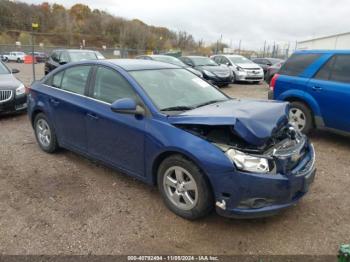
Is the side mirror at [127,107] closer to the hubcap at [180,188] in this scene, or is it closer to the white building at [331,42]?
the hubcap at [180,188]

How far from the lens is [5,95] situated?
753 centimetres

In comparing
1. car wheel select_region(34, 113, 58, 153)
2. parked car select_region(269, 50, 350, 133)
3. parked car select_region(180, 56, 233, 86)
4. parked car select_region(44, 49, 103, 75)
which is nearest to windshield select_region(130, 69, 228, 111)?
parked car select_region(269, 50, 350, 133)

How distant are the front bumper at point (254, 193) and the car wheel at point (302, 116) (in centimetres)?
317

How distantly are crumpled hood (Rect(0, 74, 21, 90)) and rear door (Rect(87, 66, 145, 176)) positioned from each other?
14.3 feet

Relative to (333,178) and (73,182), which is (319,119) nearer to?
→ (333,178)

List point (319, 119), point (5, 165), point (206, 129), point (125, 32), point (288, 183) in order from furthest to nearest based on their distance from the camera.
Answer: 1. point (125, 32)
2. point (319, 119)
3. point (5, 165)
4. point (206, 129)
5. point (288, 183)

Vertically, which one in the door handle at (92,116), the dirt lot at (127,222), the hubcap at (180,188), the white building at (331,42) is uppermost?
the white building at (331,42)

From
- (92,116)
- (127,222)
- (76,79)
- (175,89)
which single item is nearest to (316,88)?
(175,89)

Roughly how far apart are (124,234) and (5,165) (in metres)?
2.64

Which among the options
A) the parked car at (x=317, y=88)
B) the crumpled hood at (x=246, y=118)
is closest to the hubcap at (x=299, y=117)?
the parked car at (x=317, y=88)

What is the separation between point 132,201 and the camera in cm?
381

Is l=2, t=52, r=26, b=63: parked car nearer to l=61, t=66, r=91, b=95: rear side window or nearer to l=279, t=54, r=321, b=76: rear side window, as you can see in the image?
l=61, t=66, r=91, b=95: rear side window

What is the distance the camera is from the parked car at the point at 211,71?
1406 cm

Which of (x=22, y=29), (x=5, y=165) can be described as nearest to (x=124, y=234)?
(x=5, y=165)
